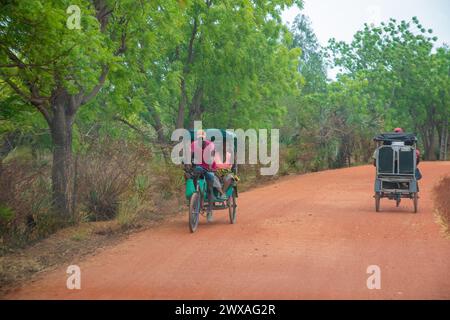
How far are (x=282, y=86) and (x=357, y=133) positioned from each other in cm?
1235

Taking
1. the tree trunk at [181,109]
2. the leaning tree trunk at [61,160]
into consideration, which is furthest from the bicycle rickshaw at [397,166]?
the tree trunk at [181,109]

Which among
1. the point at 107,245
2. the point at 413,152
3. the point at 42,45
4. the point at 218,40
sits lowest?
the point at 107,245

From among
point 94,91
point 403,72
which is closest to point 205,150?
point 94,91

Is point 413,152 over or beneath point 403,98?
beneath

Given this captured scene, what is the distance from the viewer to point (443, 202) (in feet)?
59.3

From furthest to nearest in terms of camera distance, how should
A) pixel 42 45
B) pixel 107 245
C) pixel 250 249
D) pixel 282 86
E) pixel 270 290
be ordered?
1. pixel 282 86
2. pixel 107 245
3. pixel 250 249
4. pixel 42 45
5. pixel 270 290

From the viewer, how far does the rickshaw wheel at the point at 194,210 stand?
12750 mm

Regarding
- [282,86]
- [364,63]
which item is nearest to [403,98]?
[364,63]

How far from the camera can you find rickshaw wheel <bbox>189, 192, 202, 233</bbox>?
502 inches

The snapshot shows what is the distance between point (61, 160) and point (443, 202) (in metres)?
10.3

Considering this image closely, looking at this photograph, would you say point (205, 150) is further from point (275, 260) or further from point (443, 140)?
point (443, 140)

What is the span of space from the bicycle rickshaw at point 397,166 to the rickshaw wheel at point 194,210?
5.12 metres

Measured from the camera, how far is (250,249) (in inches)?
428

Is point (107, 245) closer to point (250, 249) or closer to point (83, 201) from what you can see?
point (250, 249)
